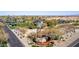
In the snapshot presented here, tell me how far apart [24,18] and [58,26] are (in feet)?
1.33

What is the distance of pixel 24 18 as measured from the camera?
5.14ft

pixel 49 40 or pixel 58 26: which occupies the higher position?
pixel 58 26
